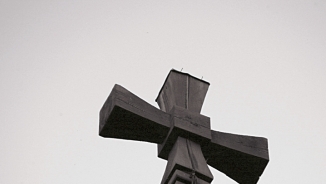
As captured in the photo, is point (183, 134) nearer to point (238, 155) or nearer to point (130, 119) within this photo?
point (130, 119)

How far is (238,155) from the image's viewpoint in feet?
14.1

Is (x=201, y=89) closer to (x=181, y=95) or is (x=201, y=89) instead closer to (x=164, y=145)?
(x=181, y=95)

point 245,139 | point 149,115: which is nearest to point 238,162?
point 245,139

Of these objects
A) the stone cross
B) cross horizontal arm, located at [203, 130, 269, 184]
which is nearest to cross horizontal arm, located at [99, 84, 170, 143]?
the stone cross

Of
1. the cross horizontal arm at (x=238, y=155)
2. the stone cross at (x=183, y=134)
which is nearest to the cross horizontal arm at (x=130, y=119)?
the stone cross at (x=183, y=134)

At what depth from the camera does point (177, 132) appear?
4020mm

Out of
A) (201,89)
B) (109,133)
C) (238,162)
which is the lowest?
(109,133)

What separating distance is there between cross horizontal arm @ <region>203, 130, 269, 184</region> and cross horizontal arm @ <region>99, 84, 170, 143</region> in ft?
1.19

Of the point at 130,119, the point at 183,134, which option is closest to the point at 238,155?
the point at 183,134

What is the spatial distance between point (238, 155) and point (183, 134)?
0.49 metres

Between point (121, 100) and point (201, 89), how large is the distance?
2.41ft

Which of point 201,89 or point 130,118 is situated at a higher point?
point 201,89

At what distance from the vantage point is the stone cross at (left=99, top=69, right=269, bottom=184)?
12.6ft

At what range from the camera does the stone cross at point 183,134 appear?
385 centimetres
